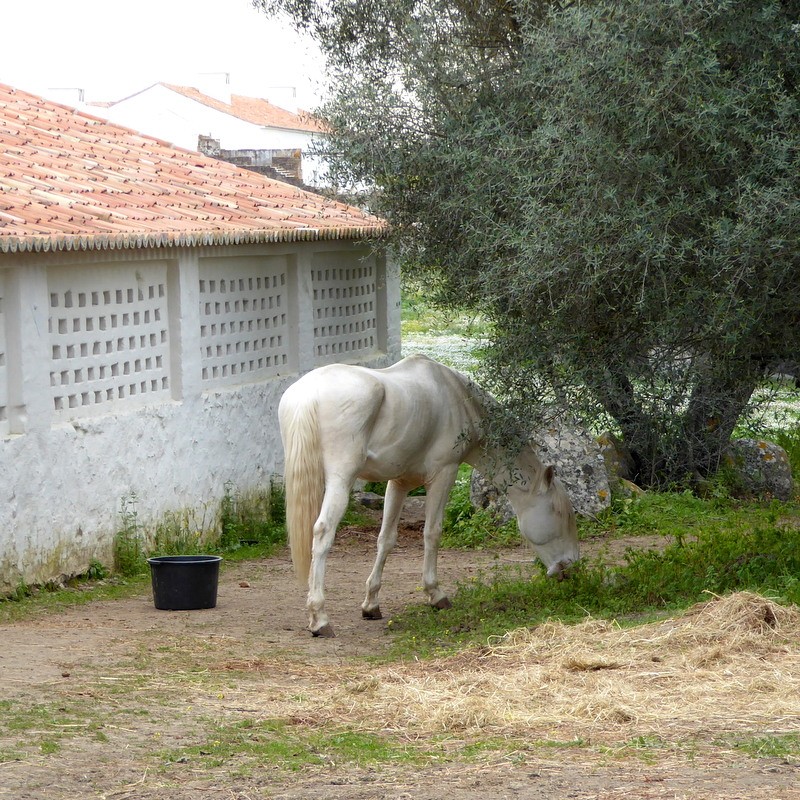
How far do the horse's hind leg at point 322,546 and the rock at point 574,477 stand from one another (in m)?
4.59

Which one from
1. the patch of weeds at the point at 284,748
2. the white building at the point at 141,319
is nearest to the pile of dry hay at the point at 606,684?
the patch of weeds at the point at 284,748

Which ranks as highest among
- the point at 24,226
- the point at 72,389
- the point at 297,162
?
the point at 297,162

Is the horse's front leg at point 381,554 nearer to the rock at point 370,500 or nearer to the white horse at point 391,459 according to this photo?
the white horse at point 391,459

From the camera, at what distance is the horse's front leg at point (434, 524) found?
9156 millimetres

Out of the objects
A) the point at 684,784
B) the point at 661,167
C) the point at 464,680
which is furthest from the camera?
the point at 661,167

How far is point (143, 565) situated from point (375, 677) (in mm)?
4219

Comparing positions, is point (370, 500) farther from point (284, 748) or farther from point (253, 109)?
point (253, 109)

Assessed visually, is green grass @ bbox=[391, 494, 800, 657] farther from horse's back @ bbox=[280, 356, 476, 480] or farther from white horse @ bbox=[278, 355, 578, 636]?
horse's back @ bbox=[280, 356, 476, 480]

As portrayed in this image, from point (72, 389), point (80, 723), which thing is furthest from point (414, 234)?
point (80, 723)

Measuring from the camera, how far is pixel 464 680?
263 inches

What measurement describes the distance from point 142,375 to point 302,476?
3370mm

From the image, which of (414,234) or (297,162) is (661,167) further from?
(297,162)

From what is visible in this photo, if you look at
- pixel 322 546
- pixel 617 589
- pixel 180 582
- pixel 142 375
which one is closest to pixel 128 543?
pixel 180 582

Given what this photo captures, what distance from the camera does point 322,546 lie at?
838 cm
